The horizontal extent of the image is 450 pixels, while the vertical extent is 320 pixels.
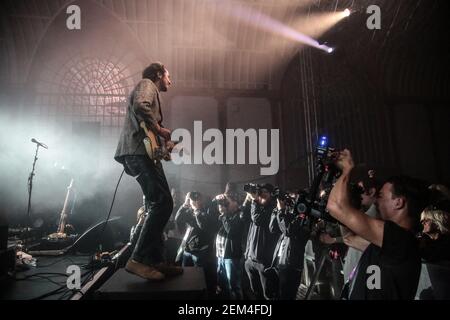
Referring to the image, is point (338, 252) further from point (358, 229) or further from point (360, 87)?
point (360, 87)

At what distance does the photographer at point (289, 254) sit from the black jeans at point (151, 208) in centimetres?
233

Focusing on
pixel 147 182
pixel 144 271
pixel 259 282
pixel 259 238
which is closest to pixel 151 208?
pixel 147 182

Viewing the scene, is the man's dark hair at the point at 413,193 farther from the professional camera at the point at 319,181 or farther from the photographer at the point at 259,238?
the photographer at the point at 259,238

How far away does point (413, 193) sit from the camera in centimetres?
195

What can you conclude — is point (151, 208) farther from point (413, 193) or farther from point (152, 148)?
point (413, 193)

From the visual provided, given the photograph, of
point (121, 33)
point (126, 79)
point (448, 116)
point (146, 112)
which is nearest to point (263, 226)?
point (146, 112)

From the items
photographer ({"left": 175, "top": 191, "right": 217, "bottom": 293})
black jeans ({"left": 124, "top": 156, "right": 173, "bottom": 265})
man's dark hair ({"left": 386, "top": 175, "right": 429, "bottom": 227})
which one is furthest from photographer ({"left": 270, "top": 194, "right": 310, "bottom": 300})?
black jeans ({"left": 124, "top": 156, "right": 173, "bottom": 265})

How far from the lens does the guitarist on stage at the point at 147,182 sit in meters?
2.38

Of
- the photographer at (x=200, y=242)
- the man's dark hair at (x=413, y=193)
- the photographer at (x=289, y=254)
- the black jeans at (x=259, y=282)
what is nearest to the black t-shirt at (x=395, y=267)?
the man's dark hair at (x=413, y=193)

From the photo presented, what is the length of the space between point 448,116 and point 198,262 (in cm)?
967

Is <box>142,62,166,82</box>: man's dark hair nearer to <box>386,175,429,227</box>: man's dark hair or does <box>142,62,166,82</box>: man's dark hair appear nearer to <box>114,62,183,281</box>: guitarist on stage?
<box>114,62,183,281</box>: guitarist on stage

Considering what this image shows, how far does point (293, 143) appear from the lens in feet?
27.7

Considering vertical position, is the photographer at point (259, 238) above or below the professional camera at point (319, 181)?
below

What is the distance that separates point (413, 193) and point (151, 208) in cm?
215
